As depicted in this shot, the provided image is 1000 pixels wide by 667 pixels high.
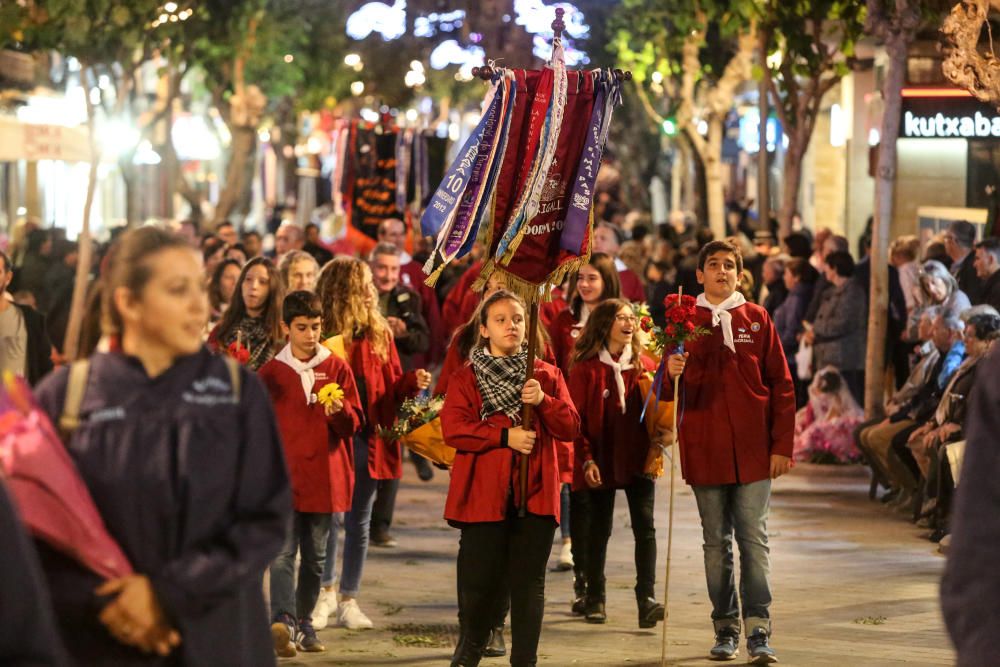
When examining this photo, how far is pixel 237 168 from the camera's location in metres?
36.8

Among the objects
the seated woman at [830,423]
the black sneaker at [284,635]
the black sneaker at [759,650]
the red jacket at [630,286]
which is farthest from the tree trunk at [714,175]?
the black sneaker at [284,635]

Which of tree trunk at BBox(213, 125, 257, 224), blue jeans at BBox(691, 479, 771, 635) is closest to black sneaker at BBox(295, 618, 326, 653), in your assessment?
blue jeans at BBox(691, 479, 771, 635)

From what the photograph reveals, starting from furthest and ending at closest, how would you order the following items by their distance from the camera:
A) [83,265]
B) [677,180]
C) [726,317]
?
[677,180] < [83,265] < [726,317]

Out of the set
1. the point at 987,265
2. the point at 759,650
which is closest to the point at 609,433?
the point at 759,650

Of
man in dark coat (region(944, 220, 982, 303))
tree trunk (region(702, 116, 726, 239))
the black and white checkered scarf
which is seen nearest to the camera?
the black and white checkered scarf

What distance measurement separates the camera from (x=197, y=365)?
15.2ft

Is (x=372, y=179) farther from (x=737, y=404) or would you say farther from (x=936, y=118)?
(x=737, y=404)

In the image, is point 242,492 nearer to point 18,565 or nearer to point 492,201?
point 18,565

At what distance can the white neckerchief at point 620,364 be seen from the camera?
408 inches

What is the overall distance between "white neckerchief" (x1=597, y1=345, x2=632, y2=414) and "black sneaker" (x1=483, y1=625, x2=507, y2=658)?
5.26 ft

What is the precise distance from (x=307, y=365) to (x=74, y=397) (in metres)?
4.69

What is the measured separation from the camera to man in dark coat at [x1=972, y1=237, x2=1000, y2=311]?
49.0 ft

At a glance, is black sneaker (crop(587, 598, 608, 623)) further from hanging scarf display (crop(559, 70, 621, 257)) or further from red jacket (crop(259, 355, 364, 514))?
hanging scarf display (crop(559, 70, 621, 257))

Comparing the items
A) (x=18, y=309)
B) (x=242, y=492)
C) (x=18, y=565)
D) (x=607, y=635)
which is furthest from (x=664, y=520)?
(x=18, y=565)
